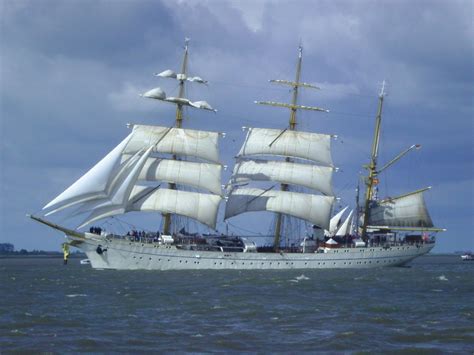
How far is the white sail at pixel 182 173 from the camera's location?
8888cm

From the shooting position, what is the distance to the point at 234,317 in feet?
132

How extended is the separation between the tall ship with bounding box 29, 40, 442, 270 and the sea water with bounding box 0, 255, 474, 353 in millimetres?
19379

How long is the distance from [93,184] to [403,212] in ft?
146

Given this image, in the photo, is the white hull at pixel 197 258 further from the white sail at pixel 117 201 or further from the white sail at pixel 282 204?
the white sail at pixel 282 204

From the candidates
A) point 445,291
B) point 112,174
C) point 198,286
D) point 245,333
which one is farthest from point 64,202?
point 245,333

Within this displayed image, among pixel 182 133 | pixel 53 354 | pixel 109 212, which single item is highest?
pixel 182 133

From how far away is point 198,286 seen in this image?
195 ft

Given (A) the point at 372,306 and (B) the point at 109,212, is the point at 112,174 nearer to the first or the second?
(B) the point at 109,212

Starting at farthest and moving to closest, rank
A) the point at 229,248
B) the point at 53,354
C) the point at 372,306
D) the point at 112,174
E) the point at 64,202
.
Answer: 1. the point at 229,248
2. the point at 112,174
3. the point at 64,202
4. the point at 372,306
5. the point at 53,354

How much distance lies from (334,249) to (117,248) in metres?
26.6

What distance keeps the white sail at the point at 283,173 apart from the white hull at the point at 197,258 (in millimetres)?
8478

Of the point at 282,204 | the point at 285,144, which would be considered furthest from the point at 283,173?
the point at 285,144

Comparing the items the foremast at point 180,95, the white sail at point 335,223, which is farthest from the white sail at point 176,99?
the white sail at point 335,223

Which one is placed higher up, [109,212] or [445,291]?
[109,212]
